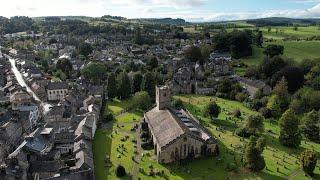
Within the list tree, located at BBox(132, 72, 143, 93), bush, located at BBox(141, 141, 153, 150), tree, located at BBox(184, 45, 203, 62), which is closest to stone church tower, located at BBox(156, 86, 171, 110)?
bush, located at BBox(141, 141, 153, 150)

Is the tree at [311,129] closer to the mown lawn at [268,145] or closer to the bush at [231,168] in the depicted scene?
the mown lawn at [268,145]

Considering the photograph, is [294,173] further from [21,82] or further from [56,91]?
[21,82]

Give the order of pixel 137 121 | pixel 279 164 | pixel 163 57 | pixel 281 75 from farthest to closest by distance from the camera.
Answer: pixel 163 57 < pixel 281 75 < pixel 137 121 < pixel 279 164

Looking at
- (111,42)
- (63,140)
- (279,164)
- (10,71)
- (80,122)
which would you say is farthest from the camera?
(111,42)

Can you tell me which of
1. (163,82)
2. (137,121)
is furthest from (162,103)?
(163,82)

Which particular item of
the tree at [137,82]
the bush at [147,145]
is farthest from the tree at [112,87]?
the bush at [147,145]

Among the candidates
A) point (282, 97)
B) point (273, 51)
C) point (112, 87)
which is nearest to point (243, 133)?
point (282, 97)

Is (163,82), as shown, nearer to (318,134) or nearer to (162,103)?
(162,103)
